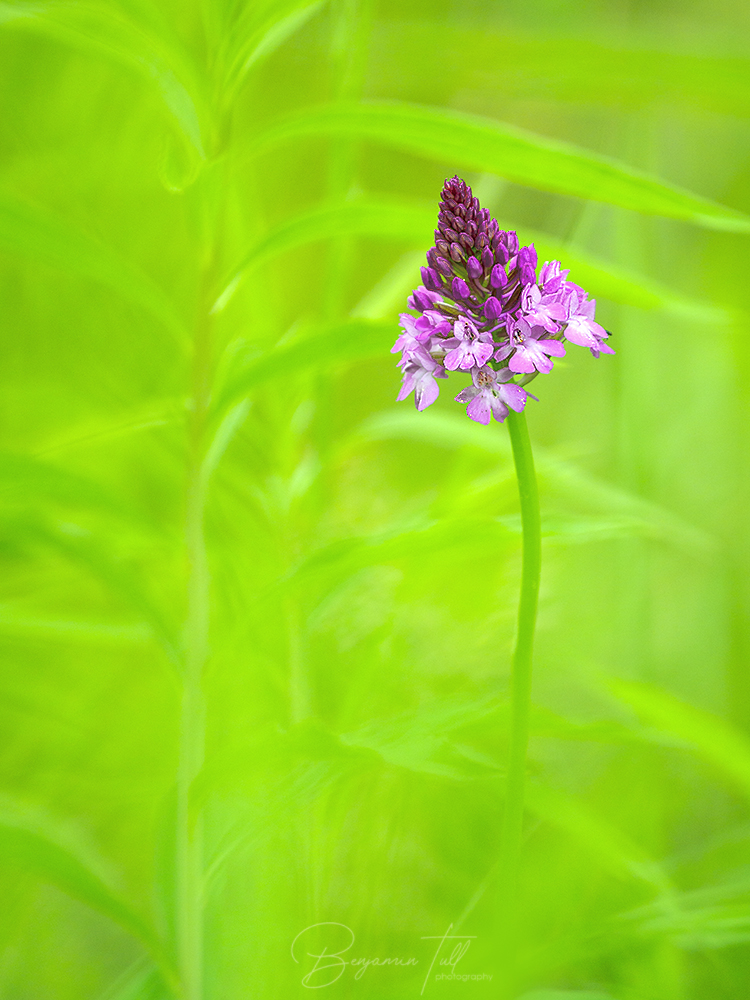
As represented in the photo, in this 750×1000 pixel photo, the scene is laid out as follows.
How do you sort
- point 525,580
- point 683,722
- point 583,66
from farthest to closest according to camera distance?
point 583,66
point 683,722
point 525,580

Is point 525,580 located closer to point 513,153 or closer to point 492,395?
point 492,395

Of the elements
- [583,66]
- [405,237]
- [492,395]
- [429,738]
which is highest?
[583,66]

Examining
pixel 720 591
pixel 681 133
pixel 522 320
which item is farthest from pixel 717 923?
pixel 681 133

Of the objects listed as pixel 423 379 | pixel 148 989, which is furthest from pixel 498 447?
pixel 148 989

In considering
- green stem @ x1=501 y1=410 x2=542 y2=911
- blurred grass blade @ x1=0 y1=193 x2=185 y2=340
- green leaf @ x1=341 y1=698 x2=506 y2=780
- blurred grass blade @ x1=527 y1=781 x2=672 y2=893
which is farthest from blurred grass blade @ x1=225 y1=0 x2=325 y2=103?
blurred grass blade @ x1=527 y1=781 x2=672 y2=893

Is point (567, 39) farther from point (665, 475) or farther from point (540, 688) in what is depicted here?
point (540, 688)

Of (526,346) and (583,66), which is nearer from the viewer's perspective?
(526,346)

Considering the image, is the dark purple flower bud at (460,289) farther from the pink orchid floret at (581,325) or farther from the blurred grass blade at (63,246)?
the blurred grass blade at (63,246)
